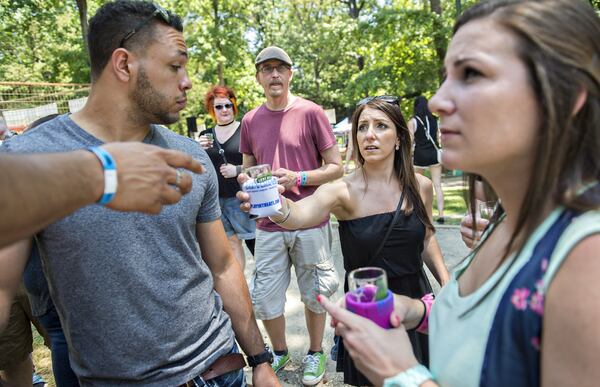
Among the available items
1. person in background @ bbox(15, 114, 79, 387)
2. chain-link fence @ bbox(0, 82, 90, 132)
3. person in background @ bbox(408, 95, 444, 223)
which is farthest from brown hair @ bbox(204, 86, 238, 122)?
chain-link fence @ bbox(0, 82, 90, 132)

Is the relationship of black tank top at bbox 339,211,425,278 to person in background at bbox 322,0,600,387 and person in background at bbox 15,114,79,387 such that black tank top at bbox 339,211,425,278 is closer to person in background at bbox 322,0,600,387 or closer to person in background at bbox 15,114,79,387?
person in background at bbox 322,0,600,387

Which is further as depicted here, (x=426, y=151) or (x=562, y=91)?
(x=426, y=151)

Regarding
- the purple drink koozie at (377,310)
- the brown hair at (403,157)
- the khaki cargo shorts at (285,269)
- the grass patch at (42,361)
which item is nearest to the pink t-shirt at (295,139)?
the khaki cargo shorts at (285,269)

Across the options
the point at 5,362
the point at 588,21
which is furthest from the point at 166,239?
the point at 5,362

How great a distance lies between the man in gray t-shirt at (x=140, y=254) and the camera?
1724 mm

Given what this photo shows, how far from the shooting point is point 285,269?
3898 millimetres

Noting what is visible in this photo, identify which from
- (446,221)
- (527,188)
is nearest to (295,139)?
(527,188)

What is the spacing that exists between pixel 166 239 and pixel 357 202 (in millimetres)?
1396

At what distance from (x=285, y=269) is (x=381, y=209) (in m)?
1.42

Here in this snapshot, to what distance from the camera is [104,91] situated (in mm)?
1992

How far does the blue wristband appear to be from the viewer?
1.13m

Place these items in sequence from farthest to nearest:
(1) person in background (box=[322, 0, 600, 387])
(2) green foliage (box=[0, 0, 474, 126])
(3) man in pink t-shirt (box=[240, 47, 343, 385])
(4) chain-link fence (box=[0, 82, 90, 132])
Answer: (2) green foliage (box=[0, 0, 474, 126]) < (4) chain-link fence (box=[0, 82, 90, 132]) < (3) man in pink t-shirt (box=[240, 47, 343, 385]) < (1) person in background (box=[322, 0, 600, 387])

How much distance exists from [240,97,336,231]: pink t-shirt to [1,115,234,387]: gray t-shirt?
2.02 metres

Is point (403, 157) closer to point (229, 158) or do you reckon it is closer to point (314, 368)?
point (314, 368)
